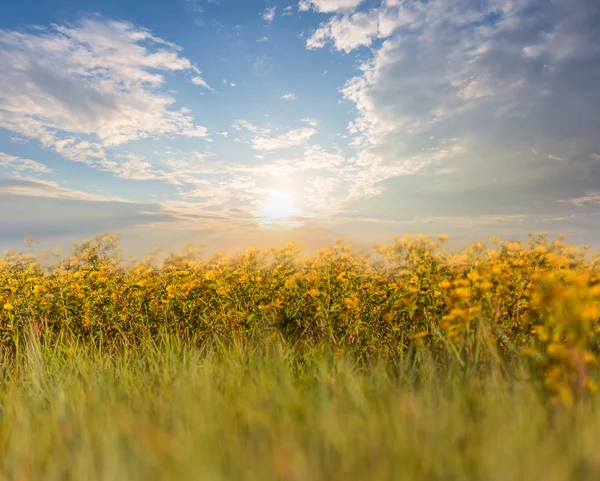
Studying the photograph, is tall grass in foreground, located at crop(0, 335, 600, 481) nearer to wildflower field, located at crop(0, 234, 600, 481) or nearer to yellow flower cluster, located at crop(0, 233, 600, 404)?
wildflower field, located at crop(0, 234, 600, 481)

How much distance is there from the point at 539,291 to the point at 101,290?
5.07 meters

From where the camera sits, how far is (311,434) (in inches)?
81.7

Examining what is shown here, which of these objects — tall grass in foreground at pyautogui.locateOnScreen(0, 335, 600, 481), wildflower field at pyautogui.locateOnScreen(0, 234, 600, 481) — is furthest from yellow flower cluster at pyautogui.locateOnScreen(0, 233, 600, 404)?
tall grass in foreground at pyautogui.locateOnScreen(0, 335, 600, 481)

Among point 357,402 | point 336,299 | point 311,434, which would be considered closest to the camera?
point 311,434

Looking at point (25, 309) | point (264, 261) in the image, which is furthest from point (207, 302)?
point (25, 309)

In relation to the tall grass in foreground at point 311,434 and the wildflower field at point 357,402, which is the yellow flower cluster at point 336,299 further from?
the tall grass in foreground at point 311,434

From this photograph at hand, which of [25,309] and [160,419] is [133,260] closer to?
[25,309]

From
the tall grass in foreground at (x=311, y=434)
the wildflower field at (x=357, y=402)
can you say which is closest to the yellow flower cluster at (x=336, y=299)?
the wildflower field at (x=357, y=402)

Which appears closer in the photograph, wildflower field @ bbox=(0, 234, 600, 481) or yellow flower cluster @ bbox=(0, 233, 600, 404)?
wildflower field @ bbox=(0, 234, 600, 481)

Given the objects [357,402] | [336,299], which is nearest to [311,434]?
[357,402]

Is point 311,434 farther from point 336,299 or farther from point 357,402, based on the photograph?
point 336,299

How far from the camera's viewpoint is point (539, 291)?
3119 mm

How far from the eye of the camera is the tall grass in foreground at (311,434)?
1808 mm

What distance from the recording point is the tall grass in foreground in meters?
1.81
